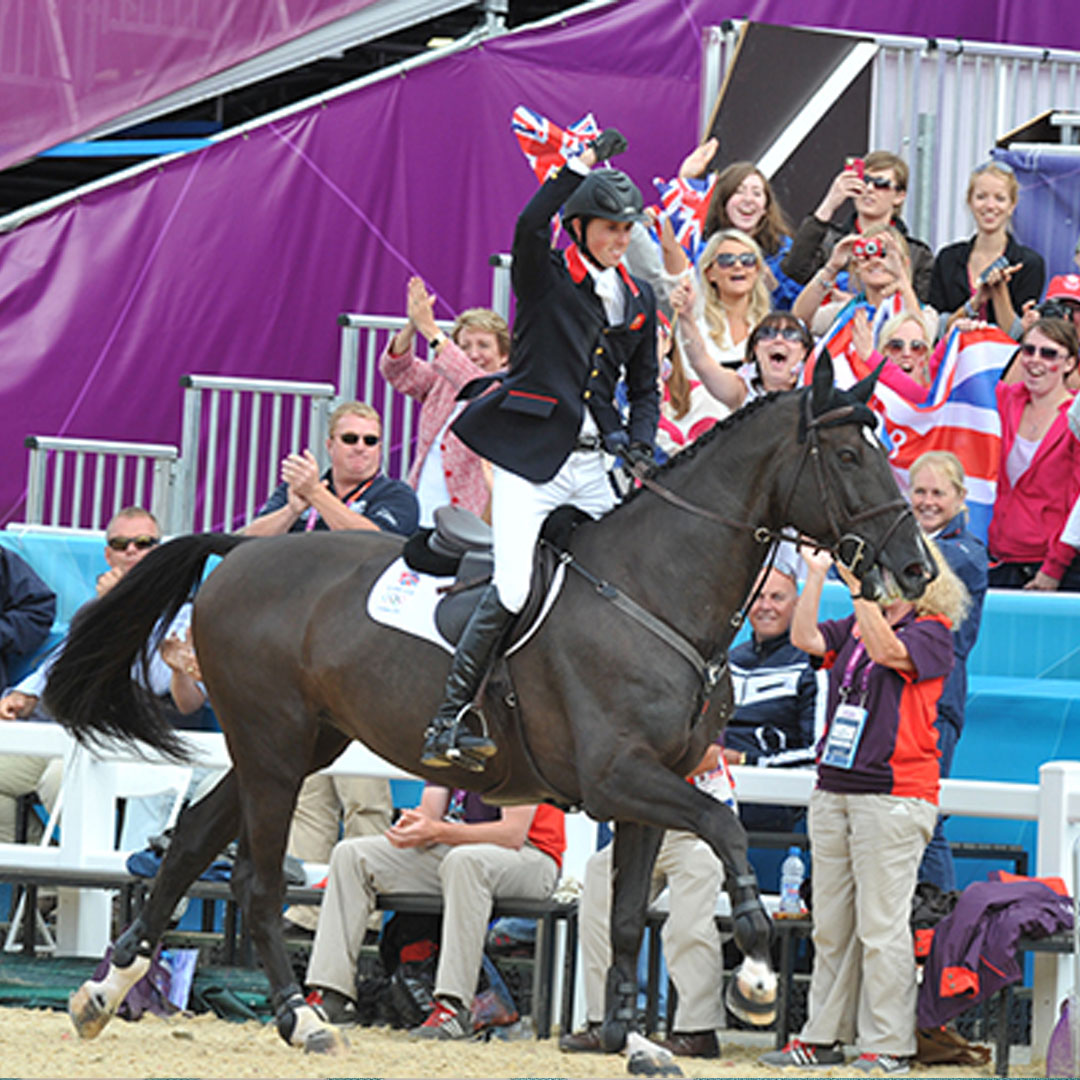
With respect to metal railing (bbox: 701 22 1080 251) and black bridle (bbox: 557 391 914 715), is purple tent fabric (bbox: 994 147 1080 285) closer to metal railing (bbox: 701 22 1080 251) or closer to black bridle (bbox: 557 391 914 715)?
metal railing (bbox: 701 22 1080 251)

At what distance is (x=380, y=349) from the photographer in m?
11.5

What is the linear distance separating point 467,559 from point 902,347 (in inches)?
141

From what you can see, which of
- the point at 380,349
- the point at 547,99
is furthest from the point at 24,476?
the point at 547,99

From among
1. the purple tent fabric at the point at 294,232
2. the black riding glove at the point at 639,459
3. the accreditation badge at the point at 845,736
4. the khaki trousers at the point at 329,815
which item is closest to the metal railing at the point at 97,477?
the purple tent fabric at the point at 294,232

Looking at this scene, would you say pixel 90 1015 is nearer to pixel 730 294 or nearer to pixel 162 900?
pixel 162 900

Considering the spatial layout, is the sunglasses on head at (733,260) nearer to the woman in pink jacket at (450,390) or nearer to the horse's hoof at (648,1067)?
the woman in pink jacket at (450,390)

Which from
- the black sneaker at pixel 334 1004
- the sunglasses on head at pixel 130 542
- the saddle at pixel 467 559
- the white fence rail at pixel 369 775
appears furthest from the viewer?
the sunglasses on head at pixel 130 542

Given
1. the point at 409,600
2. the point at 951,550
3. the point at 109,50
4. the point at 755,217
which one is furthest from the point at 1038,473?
the point at 109,50

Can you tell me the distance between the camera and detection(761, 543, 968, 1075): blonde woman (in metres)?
6.48

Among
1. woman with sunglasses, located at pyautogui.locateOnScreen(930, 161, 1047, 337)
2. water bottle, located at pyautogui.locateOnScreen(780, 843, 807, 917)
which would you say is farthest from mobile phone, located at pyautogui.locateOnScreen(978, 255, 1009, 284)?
water bottle, located at pyautogui.locateOnScreen(780, 843, 807, 917)

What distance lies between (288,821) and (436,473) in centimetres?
291

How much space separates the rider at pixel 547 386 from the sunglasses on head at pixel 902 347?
3187mm

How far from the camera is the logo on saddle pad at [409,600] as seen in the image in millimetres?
6362

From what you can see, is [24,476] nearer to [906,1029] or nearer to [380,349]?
[380,349]
